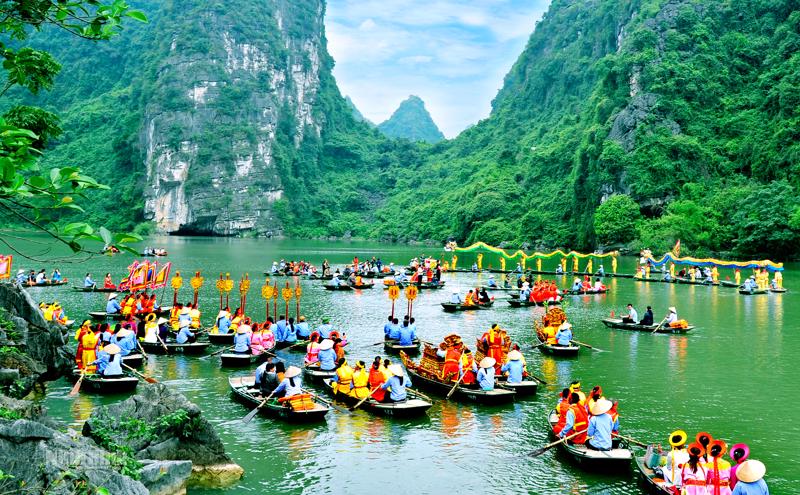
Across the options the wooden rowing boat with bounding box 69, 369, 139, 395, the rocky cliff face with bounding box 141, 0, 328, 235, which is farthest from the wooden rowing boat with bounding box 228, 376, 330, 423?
the rocky cliff face with bounding box 141, 0, 328, 235

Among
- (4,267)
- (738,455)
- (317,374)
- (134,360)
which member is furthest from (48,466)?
(4,267)

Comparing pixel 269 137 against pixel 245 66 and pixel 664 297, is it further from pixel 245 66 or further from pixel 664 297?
pixel 664 297

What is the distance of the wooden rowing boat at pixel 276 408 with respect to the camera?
1373 centimetres

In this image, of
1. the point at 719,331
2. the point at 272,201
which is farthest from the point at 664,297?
the point at 272,201

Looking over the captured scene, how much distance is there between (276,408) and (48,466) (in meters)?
7.43

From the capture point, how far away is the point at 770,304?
3394 cm

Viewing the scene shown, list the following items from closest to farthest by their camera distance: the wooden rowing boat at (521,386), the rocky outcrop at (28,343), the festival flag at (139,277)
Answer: the rocky outcrop at (28,343) < the wooden rowing boat at (521,386) < the festival flag at (139,277)

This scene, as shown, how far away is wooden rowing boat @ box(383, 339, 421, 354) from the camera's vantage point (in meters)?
21.5

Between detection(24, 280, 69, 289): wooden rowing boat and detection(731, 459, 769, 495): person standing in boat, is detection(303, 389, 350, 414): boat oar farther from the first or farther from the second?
detection(24, 280, 69, 289): wooden rowing boat

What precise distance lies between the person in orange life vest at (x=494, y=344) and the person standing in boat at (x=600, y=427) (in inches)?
239

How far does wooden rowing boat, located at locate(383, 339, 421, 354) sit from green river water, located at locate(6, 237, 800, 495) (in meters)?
0.44

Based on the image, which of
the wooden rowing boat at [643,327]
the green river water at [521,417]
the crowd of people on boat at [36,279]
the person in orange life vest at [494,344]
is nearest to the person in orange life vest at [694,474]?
the green river water at [521,417]

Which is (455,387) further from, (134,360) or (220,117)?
(220,117)

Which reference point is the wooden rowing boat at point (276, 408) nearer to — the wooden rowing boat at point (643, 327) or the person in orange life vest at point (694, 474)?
the person in orange life vest at point (694, 474)
